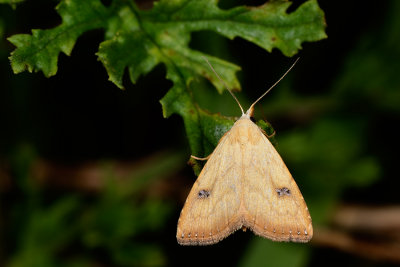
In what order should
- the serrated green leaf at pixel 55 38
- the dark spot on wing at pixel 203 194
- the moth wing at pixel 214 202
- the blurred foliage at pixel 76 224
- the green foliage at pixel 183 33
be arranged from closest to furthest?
the serrated green leaf at pixel 55 38
the green foliage at pixel 183 33
the moth wing at pixel 214 202
the dark spot on wing at pixel 203 194
the blurred foliage at pixel 76 224

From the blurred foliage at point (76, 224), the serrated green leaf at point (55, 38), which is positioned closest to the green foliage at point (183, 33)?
the serrated green leaf at point (55, 38)

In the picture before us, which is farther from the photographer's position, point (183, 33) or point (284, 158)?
point (284, 158)

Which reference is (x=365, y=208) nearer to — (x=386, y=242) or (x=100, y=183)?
(x=386, y=242)

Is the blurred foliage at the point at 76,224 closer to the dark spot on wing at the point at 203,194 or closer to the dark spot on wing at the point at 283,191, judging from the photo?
the dark spot on wing at the point at 203,194

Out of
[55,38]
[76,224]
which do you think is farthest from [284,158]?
[55,38]

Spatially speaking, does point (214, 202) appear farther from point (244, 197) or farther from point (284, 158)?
point (284, 158)
